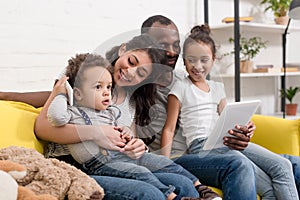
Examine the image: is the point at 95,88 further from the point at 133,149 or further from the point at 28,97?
the point at 28,97

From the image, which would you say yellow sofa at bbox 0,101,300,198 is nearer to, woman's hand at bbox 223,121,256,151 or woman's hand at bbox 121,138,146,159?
woman's hand at bbox 223,121,256,151

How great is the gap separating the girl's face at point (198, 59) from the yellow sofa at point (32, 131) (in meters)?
0.46

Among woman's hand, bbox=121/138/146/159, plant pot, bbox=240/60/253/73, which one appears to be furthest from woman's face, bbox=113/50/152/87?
plant pot, bbox=240/60/253/73

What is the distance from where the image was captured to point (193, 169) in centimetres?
166

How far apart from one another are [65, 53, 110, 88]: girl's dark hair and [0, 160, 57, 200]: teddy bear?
441 mm

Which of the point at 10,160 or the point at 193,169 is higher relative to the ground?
the point at 10,160

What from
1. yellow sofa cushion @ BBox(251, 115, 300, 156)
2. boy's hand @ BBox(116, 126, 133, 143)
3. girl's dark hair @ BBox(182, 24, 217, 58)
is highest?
girl's dark hair @ BBox(182, 24, 217, 58)

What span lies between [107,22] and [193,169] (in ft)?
3.72

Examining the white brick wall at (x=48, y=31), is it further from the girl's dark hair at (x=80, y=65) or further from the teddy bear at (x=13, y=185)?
the teddy bear at (x=13, y=185)

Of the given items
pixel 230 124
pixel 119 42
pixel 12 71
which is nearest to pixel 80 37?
pixel 12 71

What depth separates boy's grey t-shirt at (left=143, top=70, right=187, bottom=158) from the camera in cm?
172

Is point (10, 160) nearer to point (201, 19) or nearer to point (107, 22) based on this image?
point (107, 22)

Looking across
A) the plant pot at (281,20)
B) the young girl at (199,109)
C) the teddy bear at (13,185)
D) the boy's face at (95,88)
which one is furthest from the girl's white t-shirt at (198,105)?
the plant pot at (281,20)

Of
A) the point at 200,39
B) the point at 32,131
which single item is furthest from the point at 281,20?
the point at 32,131
